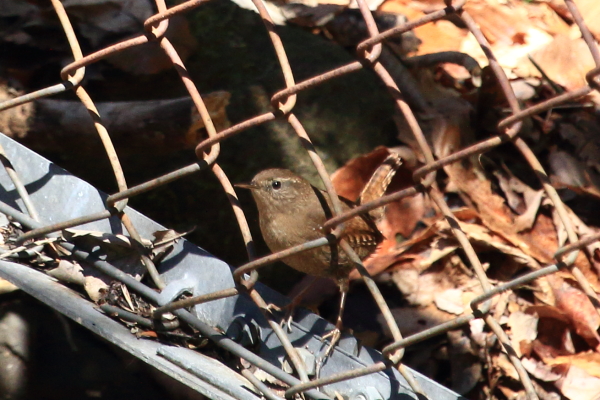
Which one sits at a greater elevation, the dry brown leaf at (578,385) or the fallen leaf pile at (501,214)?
the fallen leaf pile at (501,214)

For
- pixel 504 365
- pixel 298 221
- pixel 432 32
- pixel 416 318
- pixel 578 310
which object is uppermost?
pixel 432 32

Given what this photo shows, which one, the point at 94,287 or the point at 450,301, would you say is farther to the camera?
the point at 450,301

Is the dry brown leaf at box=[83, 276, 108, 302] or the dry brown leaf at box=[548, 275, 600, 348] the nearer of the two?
the dry brown leaf at box=[83, 276, 108, 302]

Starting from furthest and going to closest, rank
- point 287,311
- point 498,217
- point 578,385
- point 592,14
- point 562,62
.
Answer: point 592,14 < point 562,62 < point 498,217 < point 578,385 < point 287,311

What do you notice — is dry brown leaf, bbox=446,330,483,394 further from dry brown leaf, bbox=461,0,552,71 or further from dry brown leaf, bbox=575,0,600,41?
dry brown leaf, bbox=575,0,600,41

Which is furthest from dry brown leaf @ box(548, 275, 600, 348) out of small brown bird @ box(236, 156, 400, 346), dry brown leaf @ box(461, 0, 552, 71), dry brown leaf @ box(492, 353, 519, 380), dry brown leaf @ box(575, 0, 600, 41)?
dry brown leaf @ box(575, 0, 600, 41)

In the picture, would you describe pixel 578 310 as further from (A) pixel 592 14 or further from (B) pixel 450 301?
(A) pixel 592 14

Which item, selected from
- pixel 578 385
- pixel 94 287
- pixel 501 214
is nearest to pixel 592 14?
pixel 501 214

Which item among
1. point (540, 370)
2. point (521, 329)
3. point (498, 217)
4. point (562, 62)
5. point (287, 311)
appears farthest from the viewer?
point (562, 62)

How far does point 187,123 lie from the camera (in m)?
3.45

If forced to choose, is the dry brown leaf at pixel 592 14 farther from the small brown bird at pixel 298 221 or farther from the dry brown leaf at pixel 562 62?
the small brown bird at pixel 298 221

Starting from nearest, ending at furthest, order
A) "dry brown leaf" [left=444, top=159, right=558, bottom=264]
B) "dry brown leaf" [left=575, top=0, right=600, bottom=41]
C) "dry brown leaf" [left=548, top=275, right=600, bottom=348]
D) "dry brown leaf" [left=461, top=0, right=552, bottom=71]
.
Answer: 1. "dry brown leaf" [left=548, top=275, right=600, bottom=348]
2. "dry brown leaf" [left=444, top=159, right=558, bottom=264]
3. "dry brown leaf" [left=575, top=0, right=600, bottom=41]
4. "dry brown leaf" [left=461, top=0, right=552, bottom=71]

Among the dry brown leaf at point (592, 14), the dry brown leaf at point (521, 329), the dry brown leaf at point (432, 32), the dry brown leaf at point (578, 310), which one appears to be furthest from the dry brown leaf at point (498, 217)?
the dry brown leaf at point (592, 14)

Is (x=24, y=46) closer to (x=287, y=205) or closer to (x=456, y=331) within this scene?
(x=287, y=205)
